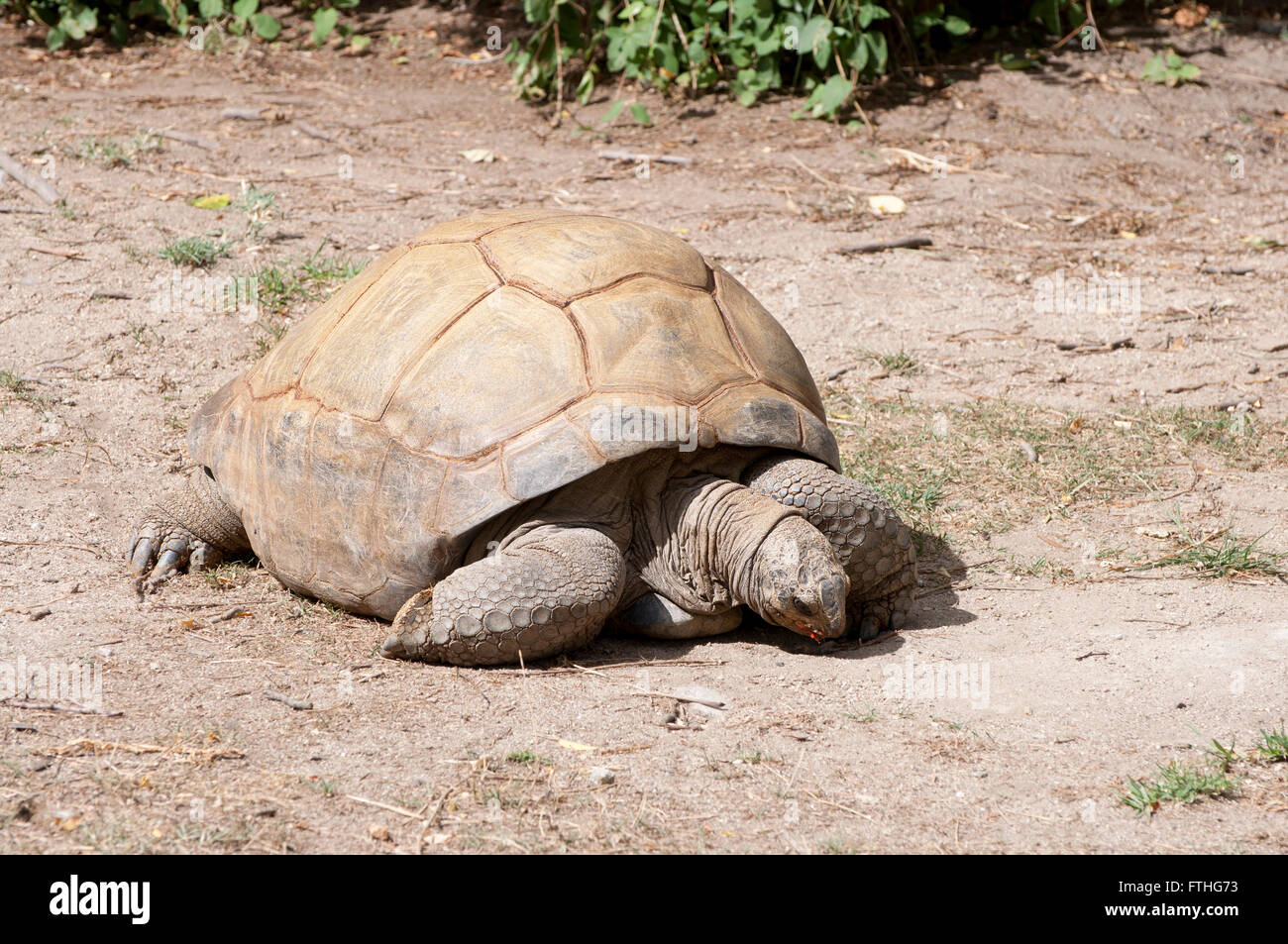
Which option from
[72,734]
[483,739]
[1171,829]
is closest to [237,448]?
[72,734]

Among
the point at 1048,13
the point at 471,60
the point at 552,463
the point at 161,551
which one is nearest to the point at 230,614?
the point at 161,551

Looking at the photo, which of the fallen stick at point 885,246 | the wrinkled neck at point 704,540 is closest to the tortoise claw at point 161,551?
the wrinkled neck at point 704,540

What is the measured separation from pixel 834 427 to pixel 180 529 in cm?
282

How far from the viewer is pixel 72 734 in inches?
120

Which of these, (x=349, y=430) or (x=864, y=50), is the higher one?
(x=864, y=50)

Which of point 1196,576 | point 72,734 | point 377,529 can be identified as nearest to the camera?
point 72,734

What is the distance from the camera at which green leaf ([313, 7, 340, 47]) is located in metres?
10.6

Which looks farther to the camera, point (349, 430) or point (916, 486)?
point (916, 486)

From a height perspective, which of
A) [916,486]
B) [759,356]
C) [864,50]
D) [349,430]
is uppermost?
[864,50]

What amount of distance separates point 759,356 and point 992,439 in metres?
1.85

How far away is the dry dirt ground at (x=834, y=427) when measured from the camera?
114 inches

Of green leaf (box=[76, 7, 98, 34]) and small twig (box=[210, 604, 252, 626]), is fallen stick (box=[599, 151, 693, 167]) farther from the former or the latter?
small twig (box=[210, 604, 252, 626])

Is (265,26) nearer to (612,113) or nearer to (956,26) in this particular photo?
(612,113)
